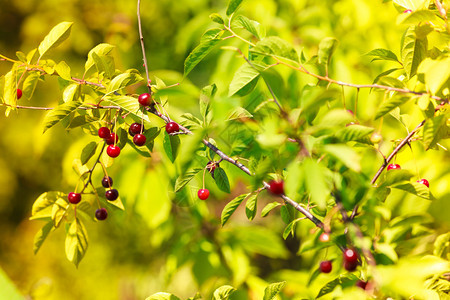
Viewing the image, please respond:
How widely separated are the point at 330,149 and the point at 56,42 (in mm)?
489

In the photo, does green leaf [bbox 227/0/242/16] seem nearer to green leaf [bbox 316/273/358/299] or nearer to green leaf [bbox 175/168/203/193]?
green leaf [bbox 175/168/203/193]

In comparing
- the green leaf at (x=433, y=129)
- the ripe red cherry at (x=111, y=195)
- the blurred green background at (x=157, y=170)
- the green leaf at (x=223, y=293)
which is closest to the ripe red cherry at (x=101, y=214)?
the ripe red cherry at (x=111, y=195)

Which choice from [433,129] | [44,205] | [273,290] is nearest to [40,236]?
[44,205]

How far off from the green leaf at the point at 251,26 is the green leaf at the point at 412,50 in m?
0.19

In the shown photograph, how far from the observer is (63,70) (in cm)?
66

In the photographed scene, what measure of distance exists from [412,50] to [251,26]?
220 mm

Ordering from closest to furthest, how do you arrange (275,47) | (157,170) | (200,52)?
1. (275,47)
2. (200,52)
3. (157,170)

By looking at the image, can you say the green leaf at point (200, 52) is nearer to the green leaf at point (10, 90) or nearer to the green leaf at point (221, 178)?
the green leaf at point (221, 178)

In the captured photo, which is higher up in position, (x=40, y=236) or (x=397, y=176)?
(x=397, y=176)

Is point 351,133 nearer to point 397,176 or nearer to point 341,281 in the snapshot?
point 397,176

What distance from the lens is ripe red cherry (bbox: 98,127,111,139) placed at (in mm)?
671

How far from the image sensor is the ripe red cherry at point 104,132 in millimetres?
671

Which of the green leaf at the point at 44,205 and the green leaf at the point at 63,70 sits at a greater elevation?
the green leaf at the point at 63,70

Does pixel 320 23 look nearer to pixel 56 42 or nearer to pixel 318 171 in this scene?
pixel 56 42
